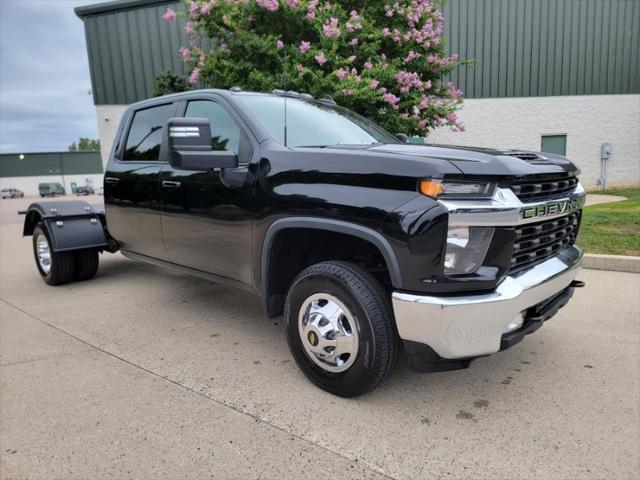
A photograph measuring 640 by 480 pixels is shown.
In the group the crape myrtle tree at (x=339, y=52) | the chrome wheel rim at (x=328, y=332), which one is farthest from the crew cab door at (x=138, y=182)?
the crape myrtle tree at (x=339, y=52)

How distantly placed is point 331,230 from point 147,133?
8.67ft

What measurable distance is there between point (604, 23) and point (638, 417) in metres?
17.8

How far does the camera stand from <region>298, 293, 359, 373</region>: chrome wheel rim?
8.35 ft

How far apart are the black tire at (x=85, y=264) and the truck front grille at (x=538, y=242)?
4.75m

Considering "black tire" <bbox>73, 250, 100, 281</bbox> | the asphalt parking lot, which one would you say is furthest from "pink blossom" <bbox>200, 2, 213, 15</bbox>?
the asphalt parking lot

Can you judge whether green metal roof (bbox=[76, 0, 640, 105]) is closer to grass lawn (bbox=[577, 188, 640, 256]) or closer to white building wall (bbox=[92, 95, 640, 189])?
white building wall (bbox=[92, 95, 640, 189])

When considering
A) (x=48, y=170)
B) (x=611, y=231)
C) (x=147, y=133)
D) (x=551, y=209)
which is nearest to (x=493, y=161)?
(x=551, y=209)

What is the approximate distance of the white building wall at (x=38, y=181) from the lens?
62.6 metres

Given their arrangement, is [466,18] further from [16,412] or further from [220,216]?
[16,412]

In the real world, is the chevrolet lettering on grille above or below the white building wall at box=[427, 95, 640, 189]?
below

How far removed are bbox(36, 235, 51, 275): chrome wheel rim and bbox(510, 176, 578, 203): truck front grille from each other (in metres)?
5.27

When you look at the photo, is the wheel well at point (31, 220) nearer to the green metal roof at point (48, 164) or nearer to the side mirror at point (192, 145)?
the side mirror at point (192, 145)

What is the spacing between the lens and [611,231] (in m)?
6.85

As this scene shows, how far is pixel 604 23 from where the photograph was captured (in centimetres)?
1588
